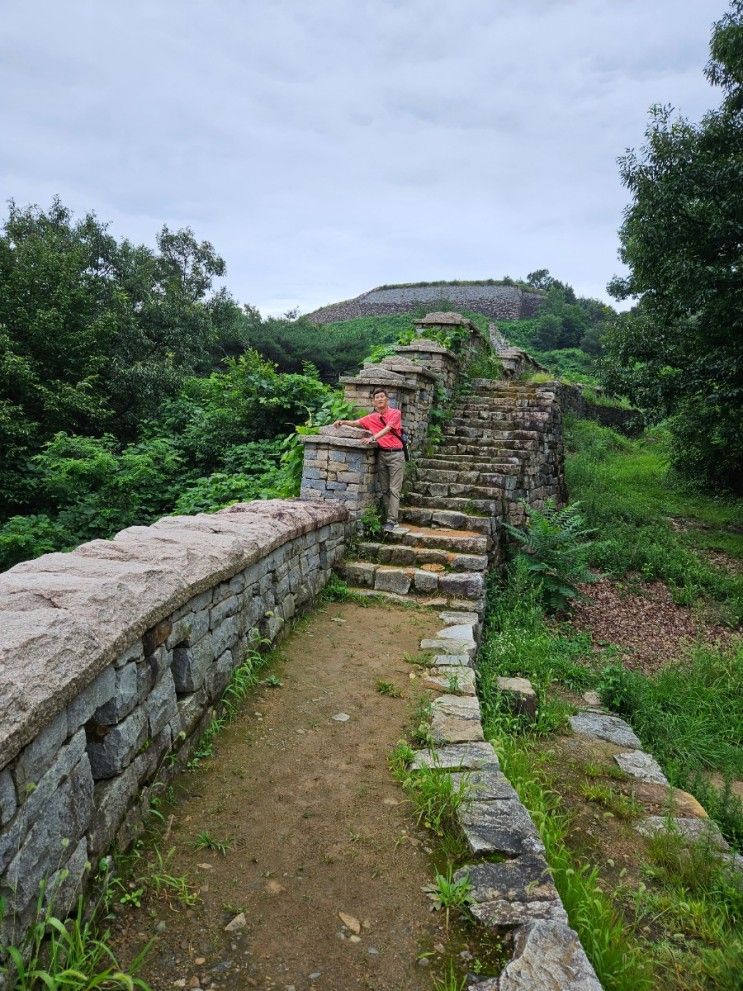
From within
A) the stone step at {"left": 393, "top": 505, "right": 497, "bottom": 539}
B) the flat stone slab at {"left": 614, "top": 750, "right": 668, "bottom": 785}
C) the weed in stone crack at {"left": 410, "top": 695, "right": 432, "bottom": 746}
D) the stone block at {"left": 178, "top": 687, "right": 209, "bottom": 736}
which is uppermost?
the stone step at {"left": 393, "top": 505, "right": 497, "bottom": 539}

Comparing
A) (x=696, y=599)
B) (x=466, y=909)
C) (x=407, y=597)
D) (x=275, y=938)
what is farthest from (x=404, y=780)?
(x=696, y=599)

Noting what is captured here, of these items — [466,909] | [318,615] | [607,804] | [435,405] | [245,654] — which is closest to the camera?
[466,909]

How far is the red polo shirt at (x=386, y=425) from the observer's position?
652 cm

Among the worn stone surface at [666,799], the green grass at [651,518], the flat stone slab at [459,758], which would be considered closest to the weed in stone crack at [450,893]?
the flat stone slab at [459,758]

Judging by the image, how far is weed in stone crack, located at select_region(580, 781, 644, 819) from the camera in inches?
134

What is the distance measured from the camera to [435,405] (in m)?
Answer: 9.27

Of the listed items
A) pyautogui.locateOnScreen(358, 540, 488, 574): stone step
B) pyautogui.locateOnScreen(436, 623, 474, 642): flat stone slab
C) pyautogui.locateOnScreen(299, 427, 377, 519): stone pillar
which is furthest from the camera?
pyautogui.locateOnScreen(299, 427, 377, 519): stone pillar

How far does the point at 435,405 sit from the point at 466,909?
7.66 metres

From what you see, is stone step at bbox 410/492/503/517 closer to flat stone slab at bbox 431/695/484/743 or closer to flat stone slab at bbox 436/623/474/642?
flat stone slab at bbox 436/623/474/642

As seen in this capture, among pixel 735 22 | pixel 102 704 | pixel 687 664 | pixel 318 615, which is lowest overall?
pixel 687 664

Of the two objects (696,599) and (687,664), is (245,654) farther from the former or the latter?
(696,599)

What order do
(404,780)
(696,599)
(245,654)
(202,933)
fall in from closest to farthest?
(202,933) → (404,780) → (245,654) → (696,599)

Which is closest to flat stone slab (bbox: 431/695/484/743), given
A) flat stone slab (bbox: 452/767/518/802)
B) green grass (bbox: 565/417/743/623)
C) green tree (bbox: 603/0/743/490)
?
flat stone slab (bbox: 452/767/518/802)

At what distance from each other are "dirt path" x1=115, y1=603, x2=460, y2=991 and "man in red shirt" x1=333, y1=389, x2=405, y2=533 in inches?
120
